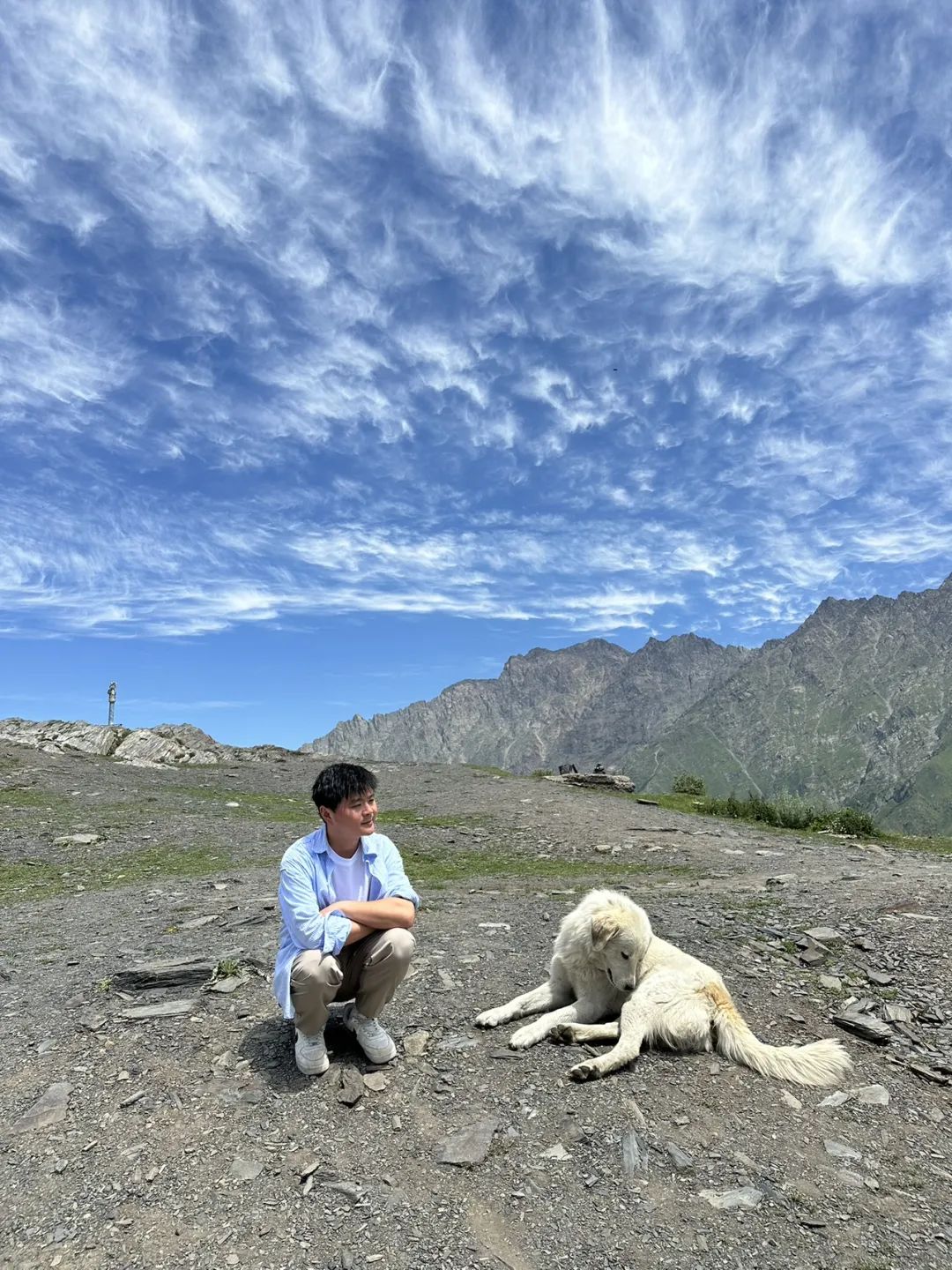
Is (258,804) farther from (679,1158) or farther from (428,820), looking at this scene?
(679,1158)

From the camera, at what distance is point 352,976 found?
242 inches

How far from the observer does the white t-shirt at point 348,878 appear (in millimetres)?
6098

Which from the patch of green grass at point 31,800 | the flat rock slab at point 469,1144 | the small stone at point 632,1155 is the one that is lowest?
the small stone at point 632,1155

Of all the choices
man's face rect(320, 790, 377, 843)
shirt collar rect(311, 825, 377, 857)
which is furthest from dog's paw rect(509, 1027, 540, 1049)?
man's face rect(320, 790, 377, 843)

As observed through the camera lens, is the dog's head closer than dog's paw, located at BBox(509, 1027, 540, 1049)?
No

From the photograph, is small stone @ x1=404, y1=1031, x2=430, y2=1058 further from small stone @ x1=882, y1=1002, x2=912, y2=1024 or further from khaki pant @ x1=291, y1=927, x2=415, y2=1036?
small stone @ x1=882, y1=1002, x2=912, y2=1024

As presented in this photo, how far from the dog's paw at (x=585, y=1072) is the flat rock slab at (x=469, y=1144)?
0.79m

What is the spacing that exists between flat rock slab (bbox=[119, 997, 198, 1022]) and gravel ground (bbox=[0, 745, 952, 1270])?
0.07 m

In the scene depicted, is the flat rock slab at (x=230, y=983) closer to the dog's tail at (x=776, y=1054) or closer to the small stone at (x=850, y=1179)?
the dog's tail at (x=776, y=1054)

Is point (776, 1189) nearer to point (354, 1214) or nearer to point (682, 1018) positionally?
point (682, 1018)

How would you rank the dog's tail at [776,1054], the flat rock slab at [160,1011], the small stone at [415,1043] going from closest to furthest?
the dog's tail at [776,1054], the small stone at [415,1043], the flat rock slab at [160,1011]

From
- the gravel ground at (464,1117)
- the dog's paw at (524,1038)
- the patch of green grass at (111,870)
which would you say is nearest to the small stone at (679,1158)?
the gravel ground at (464,1117)

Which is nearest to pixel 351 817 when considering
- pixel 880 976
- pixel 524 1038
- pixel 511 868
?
pixel 524 1038

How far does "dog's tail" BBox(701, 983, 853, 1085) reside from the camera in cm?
617
